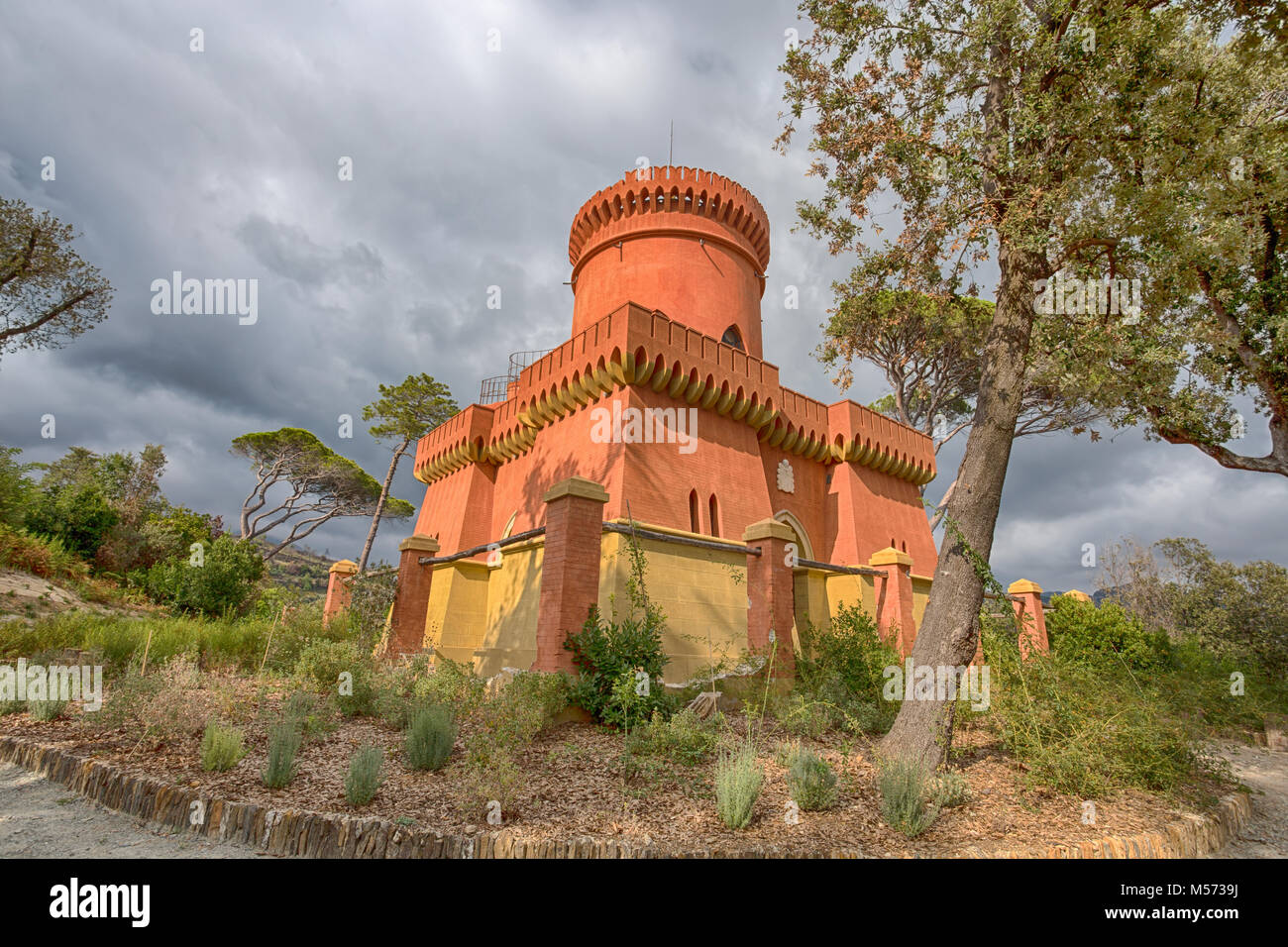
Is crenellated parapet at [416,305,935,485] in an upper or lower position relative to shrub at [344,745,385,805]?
upper

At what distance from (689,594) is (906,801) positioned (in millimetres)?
6093

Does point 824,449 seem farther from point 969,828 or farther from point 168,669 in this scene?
point 168,669

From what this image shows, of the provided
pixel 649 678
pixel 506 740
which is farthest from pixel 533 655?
pixel 506 740

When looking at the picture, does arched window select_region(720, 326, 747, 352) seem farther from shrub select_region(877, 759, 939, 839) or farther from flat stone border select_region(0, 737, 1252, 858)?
flat stone border select_region(0, 737, 1252, 858)

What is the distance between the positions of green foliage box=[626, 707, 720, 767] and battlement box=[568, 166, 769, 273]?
1469cm

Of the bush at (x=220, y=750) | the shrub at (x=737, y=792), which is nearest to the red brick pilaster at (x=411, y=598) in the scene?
the bush at (x=220, y=750)

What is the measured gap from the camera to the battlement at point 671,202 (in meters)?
17.6

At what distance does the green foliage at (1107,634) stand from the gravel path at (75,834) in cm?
2044

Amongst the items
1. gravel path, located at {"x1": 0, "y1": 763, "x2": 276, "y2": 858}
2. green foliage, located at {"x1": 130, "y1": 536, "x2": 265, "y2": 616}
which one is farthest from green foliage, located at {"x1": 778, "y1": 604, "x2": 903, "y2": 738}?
green foliage, located at {"x1": 130, "y1": 536, "x2": 265, "y2": 616}

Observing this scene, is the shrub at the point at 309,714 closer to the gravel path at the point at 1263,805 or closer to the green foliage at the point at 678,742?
the green foliage at the point at 678,742

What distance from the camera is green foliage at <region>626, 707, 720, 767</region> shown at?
6.79m

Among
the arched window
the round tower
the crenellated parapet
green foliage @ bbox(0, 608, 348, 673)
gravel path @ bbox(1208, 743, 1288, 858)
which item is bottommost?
gravel path @ bbox(1208, 743, 1288, 858)

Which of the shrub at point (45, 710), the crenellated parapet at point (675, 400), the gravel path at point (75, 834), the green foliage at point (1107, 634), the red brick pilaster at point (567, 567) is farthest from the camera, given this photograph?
the green foliage at point (1107, 634)
